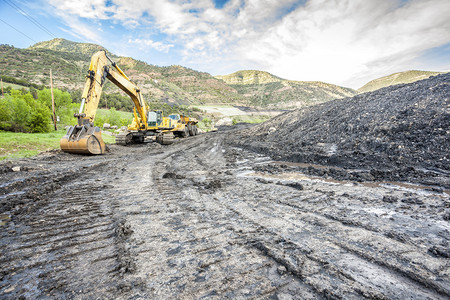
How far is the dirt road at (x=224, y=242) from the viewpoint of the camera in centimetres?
167

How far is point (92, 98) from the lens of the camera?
30.1ft

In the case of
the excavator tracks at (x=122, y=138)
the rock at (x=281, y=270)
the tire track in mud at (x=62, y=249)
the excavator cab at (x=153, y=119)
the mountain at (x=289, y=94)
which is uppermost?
the mountain at (x=289, y=94)

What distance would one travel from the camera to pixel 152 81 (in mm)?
77750

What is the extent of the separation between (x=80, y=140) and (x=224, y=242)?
350 inches

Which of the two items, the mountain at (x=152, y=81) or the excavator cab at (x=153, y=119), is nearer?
the excavator cab at (x=153, y=119)

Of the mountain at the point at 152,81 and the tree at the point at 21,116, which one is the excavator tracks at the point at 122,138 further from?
the mountain at the point at 152,81

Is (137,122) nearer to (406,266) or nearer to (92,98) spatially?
(92,98)

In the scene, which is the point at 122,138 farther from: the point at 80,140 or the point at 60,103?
the point at 60,103

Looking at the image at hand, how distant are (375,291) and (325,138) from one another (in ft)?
26.2

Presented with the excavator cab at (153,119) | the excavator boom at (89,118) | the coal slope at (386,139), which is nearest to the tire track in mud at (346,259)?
the coal slope at (386,139)

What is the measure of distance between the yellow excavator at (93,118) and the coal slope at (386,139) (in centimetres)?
747

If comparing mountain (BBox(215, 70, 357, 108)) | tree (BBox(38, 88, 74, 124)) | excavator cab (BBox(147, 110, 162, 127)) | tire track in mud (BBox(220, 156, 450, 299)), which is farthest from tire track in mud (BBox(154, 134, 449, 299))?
mountain (BBox(215, 70, 357, 108))

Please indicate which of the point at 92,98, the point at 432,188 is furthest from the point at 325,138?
the point at 92,98

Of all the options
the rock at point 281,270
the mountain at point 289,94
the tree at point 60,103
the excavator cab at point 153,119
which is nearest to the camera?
the rock at point 281,270
